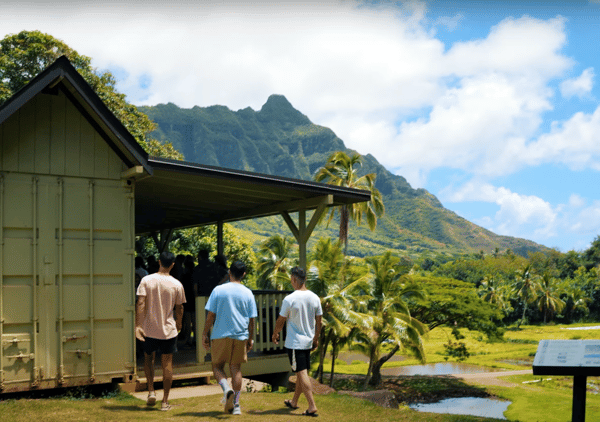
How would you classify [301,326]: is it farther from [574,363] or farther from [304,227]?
[304,227]

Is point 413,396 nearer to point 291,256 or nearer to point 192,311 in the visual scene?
point 291,256

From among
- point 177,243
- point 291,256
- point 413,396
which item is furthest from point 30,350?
point 291,256

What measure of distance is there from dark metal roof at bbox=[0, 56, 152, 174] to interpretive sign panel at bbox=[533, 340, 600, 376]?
5.72 meters

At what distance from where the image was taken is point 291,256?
43062mm

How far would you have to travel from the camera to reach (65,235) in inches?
312

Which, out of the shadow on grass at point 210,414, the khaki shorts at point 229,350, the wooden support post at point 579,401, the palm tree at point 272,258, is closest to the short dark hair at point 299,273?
the khaki shorts at point 229,350

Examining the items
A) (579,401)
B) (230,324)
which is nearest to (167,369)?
(230,324)

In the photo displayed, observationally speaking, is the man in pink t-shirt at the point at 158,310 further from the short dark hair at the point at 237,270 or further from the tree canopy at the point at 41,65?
the tree canopy at the point at 41,65

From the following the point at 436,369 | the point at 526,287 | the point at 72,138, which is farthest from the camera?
the point at 526,287

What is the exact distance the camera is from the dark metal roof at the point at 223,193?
9547 mm

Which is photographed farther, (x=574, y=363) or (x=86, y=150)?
(x=86, y=150)

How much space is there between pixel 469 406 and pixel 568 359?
30.0 meters

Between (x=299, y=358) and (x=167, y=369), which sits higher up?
(x=299, y=358)

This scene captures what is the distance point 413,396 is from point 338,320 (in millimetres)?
14941
